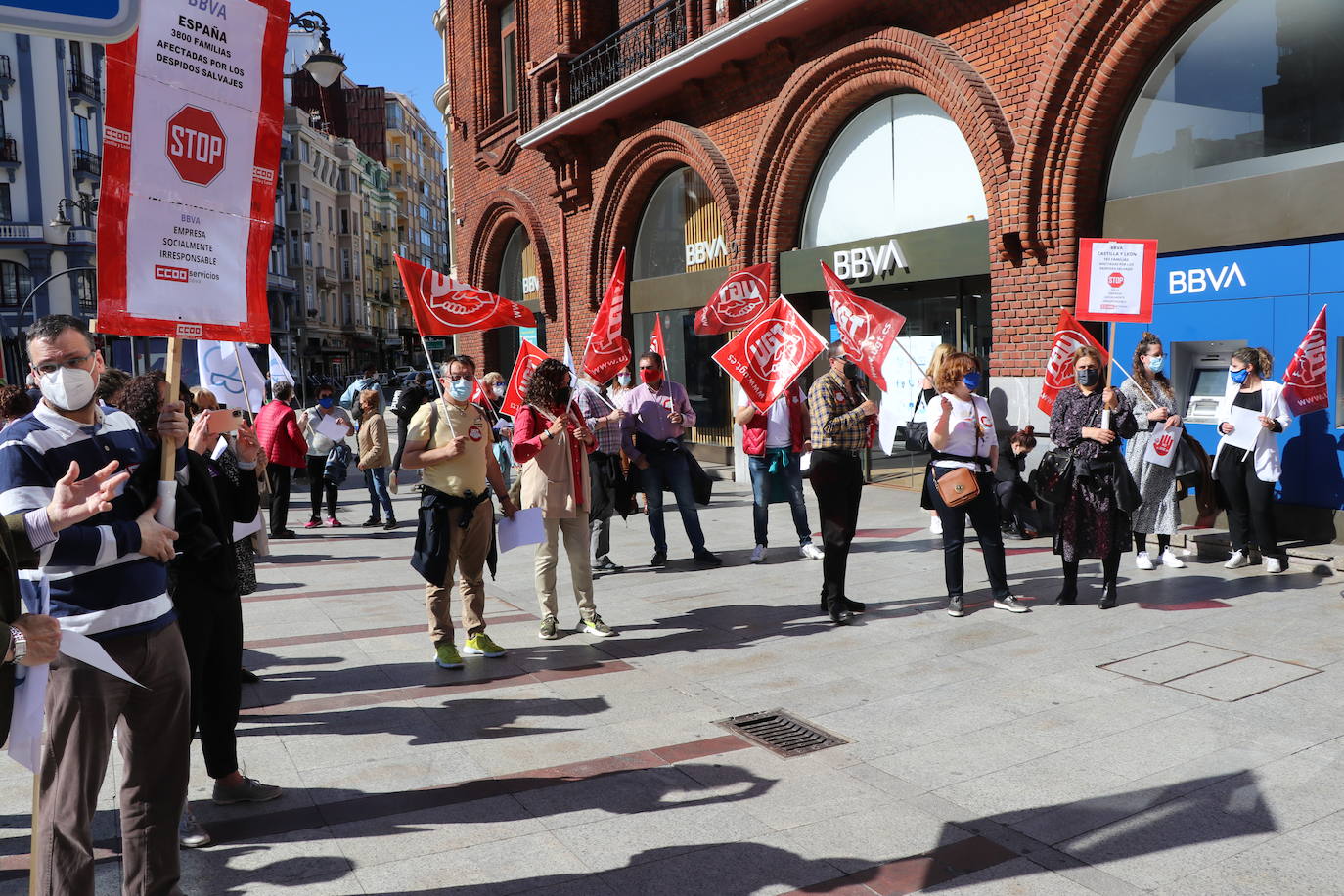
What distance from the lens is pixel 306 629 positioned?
7.77m

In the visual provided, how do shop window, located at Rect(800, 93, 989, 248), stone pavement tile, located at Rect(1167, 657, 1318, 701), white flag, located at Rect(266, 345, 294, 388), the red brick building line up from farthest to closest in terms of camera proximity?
white flag, located at Rect(266, 345, 294, 388) → shop window, located at Rect(800, 93, 989, 248) → the red brick building → stone pavement tile, located at Rect(1167, 657, 1318, 701)

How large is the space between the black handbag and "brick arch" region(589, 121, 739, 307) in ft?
28.2

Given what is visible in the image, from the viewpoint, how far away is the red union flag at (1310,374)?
8.00 m

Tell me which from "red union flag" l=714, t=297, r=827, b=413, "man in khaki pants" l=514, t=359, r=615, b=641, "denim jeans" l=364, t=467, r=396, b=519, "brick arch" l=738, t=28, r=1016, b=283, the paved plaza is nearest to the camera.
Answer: the paved plaza

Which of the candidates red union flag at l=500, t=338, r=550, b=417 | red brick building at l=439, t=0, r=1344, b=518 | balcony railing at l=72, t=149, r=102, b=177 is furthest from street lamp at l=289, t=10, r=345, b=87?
balcony railing at l=72, t=149, r=102, b=177

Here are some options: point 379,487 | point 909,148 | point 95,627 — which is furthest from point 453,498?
point 909,148

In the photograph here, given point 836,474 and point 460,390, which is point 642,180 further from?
point 460,390

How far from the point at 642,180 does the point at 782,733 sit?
1401 centimetres

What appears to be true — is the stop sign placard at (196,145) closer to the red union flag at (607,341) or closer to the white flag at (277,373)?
the red union flag at (607,341)

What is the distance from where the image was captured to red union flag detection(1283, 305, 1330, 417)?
315 inches

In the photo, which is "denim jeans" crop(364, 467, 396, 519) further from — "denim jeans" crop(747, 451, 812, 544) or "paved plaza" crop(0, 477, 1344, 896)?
"denim jeans" crop(747, 451, 812, 544)

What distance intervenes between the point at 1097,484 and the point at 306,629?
227 inches

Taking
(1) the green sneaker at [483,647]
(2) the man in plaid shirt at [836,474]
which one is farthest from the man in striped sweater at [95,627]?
(2) the man in plaid shirt at [836,474]

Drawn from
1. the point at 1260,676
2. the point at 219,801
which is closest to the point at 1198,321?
the point at 1260,676
